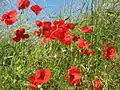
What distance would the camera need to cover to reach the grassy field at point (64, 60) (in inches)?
128

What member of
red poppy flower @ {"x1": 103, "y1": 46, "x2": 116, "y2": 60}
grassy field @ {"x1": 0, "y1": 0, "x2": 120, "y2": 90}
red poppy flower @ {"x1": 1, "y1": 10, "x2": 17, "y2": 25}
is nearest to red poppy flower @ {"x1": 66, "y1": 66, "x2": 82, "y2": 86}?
grassy field @ {"x1": 0, "y1": 0, "x2": 120, "y2": 90}

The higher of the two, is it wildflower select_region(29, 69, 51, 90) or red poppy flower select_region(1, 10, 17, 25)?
red poppy flower select_region(1, 10, 17, 25)

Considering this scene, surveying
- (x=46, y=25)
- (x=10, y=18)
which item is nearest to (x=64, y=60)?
(x=46, y=25)

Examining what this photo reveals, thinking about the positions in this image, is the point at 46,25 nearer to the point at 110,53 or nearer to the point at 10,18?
the point at 10,18

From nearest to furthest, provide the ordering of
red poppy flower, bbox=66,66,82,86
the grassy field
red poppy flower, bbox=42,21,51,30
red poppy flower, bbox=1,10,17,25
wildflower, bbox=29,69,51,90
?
wildflower, bbox=29,69,51,90
red poppy flower, bbox=66,66,82,86
the grassy field
red poppy flower, bbox=42,21,51,30
red poppy flower, bbox=1,10,17,25

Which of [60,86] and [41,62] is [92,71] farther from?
[60,86]

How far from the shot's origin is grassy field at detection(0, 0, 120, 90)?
3.25 m

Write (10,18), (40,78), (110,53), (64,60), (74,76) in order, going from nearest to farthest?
(40,78)
(74,76)
(110,53)
(10,18)
(64,60)

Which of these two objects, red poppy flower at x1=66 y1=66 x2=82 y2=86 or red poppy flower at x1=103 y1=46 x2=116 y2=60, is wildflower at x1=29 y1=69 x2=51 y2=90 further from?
red poppy flower at x1=103 y1=46 x2=116 y2=60

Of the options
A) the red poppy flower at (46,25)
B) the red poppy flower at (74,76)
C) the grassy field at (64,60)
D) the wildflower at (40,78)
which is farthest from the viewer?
the red poppy flower at (46,25)

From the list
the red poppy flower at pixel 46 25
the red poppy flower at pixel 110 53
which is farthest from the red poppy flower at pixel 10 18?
the red poppy flower at pixel 110 53

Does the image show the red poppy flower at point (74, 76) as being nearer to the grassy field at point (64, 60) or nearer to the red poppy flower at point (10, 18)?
the grassy field at point (64, 60)

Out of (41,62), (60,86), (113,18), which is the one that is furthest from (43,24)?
(113,18)

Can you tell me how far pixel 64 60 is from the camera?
361 centimetres
